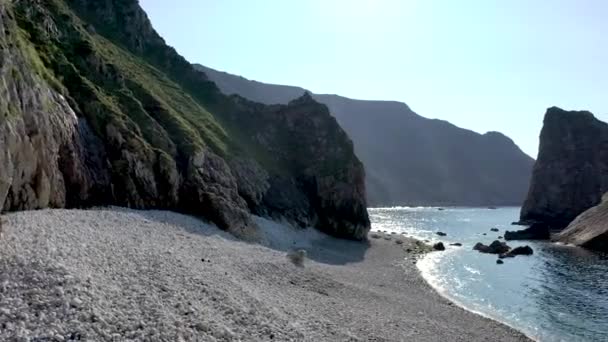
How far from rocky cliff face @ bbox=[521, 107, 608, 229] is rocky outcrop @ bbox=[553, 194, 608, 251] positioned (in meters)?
45.7

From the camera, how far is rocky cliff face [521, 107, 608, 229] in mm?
144125

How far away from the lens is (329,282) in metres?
38.8

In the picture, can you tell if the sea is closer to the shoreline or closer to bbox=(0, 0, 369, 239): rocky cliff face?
the shoreline

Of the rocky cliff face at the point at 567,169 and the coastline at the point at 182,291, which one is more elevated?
the rocky cliff face at the point at 567,169

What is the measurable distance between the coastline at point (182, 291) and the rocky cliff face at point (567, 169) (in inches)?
4625

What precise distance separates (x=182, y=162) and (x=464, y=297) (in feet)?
115

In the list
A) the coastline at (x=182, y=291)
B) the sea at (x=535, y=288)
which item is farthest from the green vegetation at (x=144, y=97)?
the sea at (x=535, y=288)

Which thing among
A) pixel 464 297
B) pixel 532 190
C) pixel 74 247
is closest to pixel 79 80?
pixel 74 247

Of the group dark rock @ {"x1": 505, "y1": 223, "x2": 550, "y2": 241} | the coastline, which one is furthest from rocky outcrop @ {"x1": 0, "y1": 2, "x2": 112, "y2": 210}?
dark rock @ {"x1": 505, "y1": 223, "x2": 550, "y2": 241}

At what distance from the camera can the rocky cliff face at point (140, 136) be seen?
33344 millimetres

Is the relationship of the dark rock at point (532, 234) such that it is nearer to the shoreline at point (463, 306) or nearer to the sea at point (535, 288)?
the sea at point (535, 288)

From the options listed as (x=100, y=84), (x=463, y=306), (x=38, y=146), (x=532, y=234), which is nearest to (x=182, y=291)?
(x=38, y=146)

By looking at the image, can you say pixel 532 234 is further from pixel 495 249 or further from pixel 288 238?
pixel 288 238

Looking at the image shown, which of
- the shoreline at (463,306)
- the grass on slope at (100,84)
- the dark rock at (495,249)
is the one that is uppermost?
the grass on slope at (100,84)
